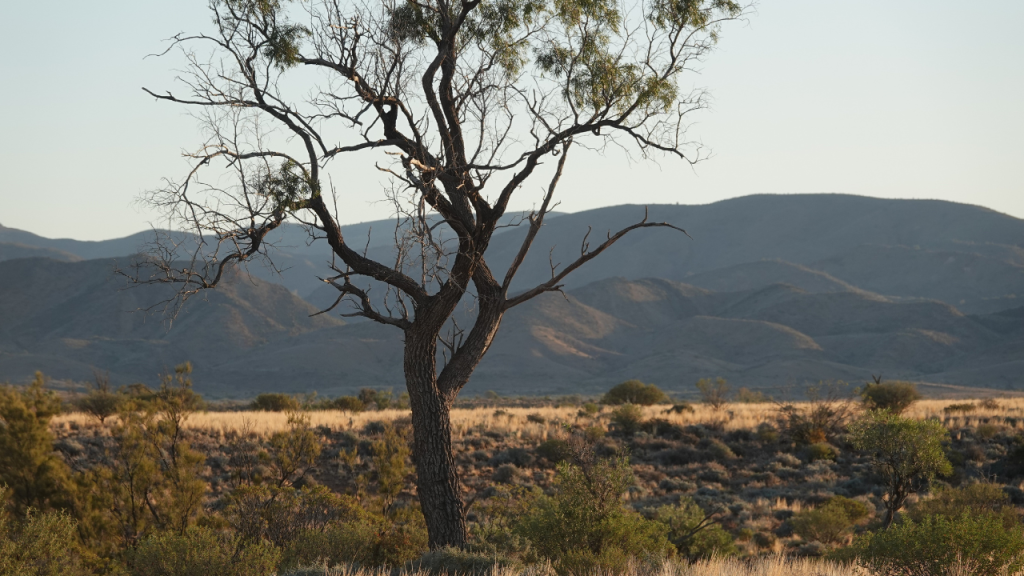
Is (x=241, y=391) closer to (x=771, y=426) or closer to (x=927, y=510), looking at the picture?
(x=771, y=426)

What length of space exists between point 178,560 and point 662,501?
13.0m

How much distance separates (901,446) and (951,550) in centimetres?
622

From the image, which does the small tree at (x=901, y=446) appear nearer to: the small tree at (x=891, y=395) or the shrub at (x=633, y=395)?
the small tree at (x=891, y=395)

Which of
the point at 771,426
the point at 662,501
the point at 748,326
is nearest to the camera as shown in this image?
the point at 662,501

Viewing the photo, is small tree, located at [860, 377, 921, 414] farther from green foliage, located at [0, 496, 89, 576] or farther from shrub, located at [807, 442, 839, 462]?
green foliage, located at [0, 496, 89, 576]

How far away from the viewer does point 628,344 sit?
8962 cm

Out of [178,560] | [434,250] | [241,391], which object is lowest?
[241,391]

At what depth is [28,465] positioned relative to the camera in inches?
461

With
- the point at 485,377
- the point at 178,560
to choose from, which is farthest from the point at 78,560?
the point at 485,377

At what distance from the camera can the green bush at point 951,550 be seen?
264 inches

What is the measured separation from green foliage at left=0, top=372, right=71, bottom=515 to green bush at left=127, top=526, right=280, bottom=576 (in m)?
4.98

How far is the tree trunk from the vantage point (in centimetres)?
889

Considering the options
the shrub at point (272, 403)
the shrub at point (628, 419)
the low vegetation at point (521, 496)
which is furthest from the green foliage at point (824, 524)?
the shrub at point (272, 403)

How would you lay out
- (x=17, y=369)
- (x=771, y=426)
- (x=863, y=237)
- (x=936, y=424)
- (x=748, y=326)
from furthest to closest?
(x=863, y=237)
(x=748, y=326)
(x=17, y=369)
(x=771, y=426)
(x=936, y=424)
